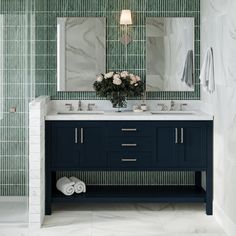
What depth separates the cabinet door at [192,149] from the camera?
5703mm

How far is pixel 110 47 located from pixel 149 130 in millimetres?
1100

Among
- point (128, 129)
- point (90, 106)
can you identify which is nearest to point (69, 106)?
point (90, 106)

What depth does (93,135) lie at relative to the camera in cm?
571

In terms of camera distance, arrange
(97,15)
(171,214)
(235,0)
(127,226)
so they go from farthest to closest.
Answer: (97,15), (171,214), (127,226), (235,0)

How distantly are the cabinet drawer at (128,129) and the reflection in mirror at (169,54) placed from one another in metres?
0.72

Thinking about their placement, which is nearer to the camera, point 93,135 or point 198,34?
point 93,135

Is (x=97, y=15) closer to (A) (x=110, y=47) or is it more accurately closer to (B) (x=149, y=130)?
(A) (x=110, y=47)

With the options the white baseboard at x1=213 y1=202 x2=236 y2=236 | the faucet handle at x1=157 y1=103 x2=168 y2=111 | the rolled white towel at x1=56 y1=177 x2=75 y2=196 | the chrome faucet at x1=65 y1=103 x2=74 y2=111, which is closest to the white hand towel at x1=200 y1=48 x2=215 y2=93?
the faucet handle at x1=157 y1=103 x2=168 y2=111

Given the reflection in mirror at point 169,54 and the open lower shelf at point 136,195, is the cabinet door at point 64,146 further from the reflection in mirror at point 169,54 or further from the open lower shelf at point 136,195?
the reflection in mirror at point 169,54

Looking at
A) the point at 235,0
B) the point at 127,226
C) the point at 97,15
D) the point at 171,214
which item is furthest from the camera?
the point at 97,15

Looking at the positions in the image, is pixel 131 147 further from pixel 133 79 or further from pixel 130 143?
pixel 133 79

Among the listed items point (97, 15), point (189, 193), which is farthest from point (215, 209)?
point (97, 15)

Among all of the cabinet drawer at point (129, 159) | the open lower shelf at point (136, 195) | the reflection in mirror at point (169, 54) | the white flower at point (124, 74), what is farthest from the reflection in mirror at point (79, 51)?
the open lower shelf at point (136, 195)

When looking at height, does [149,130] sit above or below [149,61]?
below
